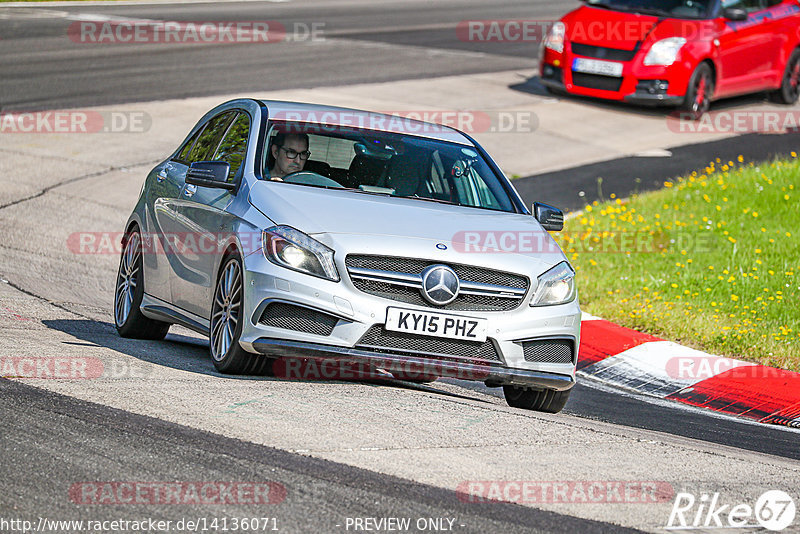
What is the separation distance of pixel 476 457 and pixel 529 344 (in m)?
1.53

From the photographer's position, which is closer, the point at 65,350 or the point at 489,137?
the point at 65,350

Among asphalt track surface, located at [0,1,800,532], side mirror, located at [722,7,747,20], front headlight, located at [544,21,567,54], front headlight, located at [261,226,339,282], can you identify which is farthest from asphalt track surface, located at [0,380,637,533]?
side mirror, located at [722,7,747,20]

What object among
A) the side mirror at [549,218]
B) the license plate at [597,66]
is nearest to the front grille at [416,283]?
the side mirror at [549,218]

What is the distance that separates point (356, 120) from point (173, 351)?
195 cm

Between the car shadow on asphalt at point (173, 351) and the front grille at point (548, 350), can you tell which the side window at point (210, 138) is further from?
the front grille at point (548, 350)

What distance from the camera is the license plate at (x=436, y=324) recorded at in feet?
22.2

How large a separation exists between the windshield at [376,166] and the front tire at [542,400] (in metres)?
1.19

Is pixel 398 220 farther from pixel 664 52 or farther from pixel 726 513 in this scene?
pixel 664 52

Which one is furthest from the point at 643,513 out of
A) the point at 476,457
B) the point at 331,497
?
the point at 331,497

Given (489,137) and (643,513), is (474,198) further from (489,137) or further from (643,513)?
(489,137)

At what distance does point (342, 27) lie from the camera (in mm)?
29875

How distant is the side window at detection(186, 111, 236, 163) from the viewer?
8.61 metres

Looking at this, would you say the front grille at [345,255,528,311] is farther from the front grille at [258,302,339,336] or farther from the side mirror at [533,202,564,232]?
the side mirror at [533,202,564,232]

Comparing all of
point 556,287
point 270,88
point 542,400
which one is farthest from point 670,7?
point 556,287
